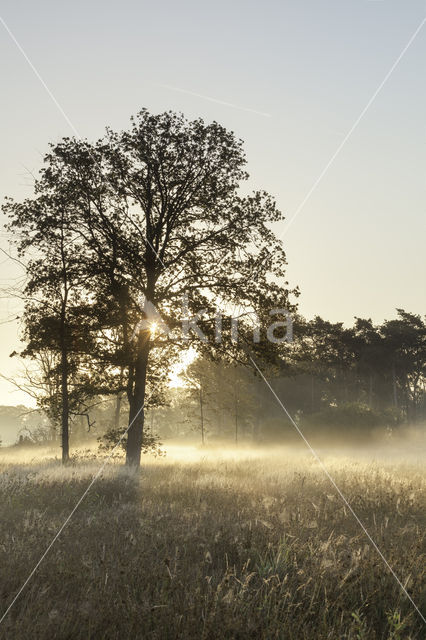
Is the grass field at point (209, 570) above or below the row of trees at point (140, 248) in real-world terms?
below

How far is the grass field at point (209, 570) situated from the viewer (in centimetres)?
353

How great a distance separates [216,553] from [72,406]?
15.0 metres

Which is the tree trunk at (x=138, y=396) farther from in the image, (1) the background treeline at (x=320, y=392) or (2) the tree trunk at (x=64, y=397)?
(1) the background treeline at (x=320, y=392)

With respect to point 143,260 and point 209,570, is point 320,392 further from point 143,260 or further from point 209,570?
point 209,570

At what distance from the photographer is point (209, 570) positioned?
491cm

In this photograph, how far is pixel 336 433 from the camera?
42188 mm

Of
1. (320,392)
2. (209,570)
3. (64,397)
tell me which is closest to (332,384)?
(320,392)

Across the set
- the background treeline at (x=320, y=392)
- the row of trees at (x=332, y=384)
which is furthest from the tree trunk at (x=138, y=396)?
the row of trees at (x=332, y=384)

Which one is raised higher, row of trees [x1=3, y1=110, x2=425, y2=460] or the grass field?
row of trees [x1=3, y1=110, x2=425, y2=460]

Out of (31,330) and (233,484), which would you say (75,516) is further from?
(31,330)

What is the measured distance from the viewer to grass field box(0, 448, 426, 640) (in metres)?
3.53

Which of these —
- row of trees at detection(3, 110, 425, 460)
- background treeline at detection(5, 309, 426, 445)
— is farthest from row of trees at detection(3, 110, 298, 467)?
background treeline at detection(5, 309, 426, 445)

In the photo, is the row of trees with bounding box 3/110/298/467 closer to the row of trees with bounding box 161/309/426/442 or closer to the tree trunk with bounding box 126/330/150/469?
the tree trunk with bounding box 126/330/150/469

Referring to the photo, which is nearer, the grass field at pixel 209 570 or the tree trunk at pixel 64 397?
the grass field at pixel 209 570
